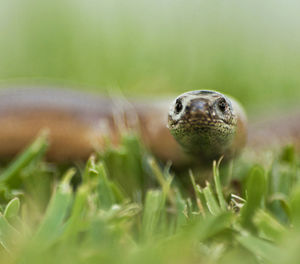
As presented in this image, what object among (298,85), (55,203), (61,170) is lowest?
(298,85)

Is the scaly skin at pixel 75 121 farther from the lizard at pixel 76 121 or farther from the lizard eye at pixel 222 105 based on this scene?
the lizard eye at pixel 222 105

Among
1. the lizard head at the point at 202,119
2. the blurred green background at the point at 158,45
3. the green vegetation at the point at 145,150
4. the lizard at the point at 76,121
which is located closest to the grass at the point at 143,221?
the green vegetation at the point at 145,150

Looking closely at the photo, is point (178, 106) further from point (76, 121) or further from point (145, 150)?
point (76, 121)

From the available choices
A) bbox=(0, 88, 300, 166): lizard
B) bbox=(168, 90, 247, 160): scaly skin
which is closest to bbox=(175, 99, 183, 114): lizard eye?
bbox=(168, 90, 247, 160): scaly skin

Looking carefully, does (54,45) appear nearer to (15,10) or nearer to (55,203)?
(15,10)

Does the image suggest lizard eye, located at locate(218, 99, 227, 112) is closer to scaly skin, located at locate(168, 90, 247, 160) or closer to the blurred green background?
scaly skin, located at locate(168, 90, 247, 160)

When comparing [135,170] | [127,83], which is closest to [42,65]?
[127,83]
